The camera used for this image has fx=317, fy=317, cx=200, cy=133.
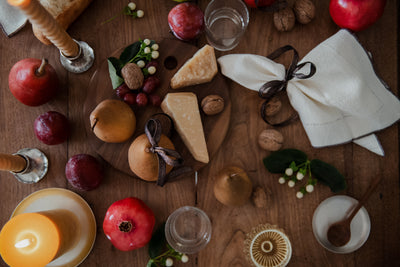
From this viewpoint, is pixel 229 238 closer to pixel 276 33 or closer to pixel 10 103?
pixel 276 33

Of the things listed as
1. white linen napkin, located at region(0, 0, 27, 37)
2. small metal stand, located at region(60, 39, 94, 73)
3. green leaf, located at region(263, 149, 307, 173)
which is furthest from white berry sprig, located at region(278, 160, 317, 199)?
white linen napkin, located at region(0, 0, 27, 37)

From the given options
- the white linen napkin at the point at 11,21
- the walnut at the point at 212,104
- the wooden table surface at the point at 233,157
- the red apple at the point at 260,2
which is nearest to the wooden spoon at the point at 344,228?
the wooden table surface at the point at 233,157

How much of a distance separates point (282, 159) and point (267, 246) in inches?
8.5

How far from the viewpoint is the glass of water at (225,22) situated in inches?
31.1

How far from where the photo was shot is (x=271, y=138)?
77cm

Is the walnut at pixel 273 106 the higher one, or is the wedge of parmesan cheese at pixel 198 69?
the wedge of parmesan cheese at pixel 198 69

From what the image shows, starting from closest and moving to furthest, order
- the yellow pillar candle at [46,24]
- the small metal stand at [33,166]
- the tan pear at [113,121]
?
the yellow pillar candle at [46,24], the tan pear at [113,121], the small metal stand at [33,166]

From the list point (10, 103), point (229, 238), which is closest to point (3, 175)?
point (10, 103)

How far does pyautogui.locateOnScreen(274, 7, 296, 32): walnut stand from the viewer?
0.80 m

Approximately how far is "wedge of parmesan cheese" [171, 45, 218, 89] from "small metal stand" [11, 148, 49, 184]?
372 mm

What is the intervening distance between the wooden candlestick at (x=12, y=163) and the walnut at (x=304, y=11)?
0.76 m

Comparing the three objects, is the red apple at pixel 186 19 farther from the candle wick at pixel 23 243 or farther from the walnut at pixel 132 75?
the candle wick at pixel 23 243

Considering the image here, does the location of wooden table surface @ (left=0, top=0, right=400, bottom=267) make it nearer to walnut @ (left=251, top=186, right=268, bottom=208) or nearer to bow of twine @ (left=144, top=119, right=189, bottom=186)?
walnut @ (left=251, top=186, right=268, bottom=208)

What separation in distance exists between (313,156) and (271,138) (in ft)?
0.43
